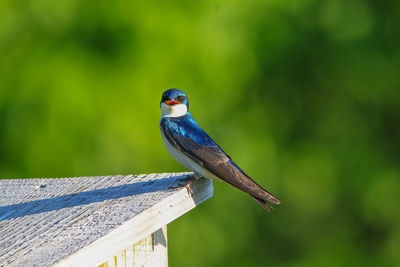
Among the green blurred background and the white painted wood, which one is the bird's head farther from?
the green blurred background

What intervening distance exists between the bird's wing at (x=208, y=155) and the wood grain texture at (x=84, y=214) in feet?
0.31

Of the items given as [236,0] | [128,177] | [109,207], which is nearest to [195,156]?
[128,177]

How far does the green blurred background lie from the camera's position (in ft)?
14.5

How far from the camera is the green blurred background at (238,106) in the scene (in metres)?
4.43

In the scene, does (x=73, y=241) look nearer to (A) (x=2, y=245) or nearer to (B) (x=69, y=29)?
(A) (x=2, y=245)

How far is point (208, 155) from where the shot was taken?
9.03 ft

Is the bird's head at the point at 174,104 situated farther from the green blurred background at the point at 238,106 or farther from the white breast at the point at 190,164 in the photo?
the green blurred background at the point at 238,106

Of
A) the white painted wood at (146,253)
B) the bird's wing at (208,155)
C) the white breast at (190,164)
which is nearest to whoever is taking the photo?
the white painted wood at (146,253)

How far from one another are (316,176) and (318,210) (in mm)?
283

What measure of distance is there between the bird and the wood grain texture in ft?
0.25

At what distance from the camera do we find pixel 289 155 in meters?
5.50

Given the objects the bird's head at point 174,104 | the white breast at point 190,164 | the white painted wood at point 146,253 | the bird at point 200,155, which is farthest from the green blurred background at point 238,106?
the white painted wood at point 146,253

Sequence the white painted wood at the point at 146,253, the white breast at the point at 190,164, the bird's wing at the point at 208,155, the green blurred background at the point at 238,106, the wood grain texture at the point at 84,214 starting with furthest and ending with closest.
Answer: the green blurred background at the point at 238,106, the white breast at the point at 190,164, the bird's wing at the point at 208,155, the white painted wood at the point at 146,253, the wood grain texture at the point at 84,214


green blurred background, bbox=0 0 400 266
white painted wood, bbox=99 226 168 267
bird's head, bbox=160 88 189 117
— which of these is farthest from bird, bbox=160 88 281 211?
green blurred background, bbox=0 0 400 266
